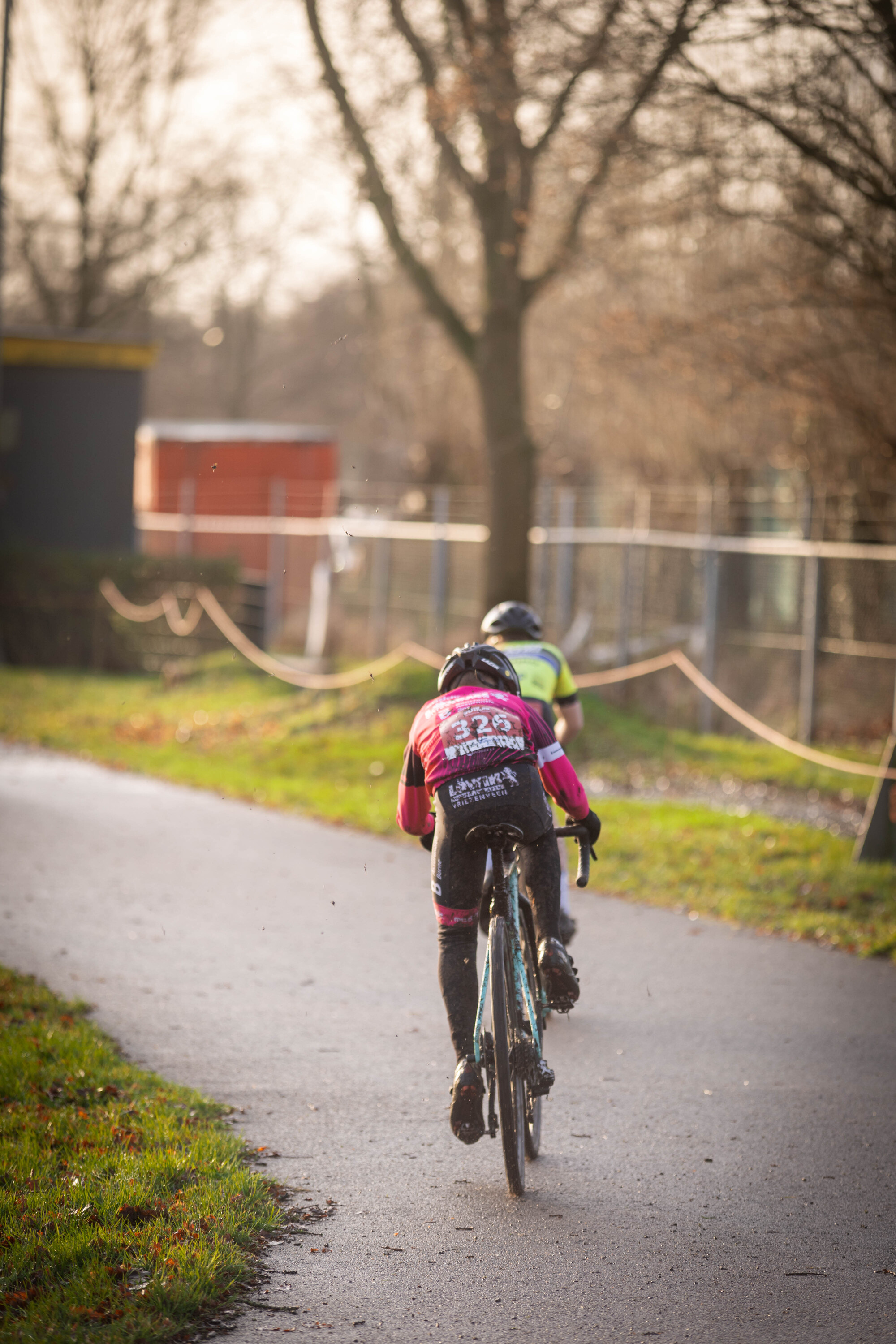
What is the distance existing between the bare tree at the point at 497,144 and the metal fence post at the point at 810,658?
9.00 feet

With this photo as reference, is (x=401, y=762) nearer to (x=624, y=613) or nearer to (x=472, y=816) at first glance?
(x=624, y=613)

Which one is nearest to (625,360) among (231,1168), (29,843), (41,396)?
(41,396)

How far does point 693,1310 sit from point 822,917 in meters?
4.91

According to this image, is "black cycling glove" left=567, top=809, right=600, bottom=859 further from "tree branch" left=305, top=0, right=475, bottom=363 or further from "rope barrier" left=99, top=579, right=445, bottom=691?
"tree branch" left=305, top=0, right=475, bottom=363

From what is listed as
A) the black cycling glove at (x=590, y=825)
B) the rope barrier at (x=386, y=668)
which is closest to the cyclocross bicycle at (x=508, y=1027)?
the black cycling glove at (x=590, y=825)

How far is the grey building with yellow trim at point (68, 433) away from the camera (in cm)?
2438

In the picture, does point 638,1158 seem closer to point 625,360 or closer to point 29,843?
point 29,843

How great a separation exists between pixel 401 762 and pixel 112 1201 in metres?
9.50

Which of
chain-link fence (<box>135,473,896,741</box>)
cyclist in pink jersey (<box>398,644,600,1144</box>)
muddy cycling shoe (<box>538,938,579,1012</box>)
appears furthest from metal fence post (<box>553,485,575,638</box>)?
muddy cycling shoe (<box>538,938,579,1012</box>)

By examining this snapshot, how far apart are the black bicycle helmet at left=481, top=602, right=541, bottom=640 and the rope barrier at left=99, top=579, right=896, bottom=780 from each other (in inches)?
68.4

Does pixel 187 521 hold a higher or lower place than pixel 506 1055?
higher

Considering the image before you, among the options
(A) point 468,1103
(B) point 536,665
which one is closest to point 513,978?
(A) point 468,1103

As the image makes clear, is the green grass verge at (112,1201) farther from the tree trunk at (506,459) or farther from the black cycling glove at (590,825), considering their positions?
the tree trunk at (506,459)

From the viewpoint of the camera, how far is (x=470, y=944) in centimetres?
490
